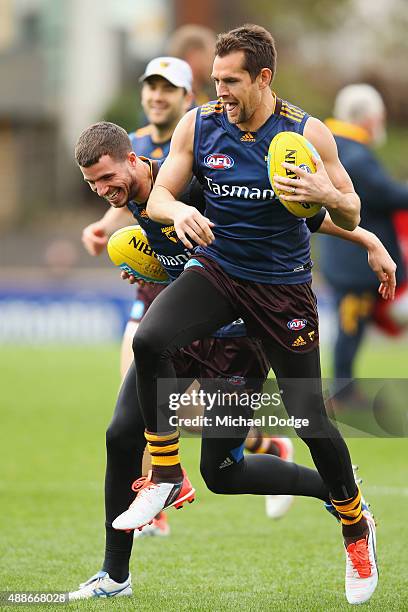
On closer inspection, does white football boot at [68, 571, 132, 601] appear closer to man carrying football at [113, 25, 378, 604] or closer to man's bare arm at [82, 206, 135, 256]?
man carrying football at [113, 25, 378, 604]

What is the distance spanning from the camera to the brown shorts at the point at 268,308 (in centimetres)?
515

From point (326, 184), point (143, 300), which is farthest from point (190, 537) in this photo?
point (326, 184)

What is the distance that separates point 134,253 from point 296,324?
3.15 ft

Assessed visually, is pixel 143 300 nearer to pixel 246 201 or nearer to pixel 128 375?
pixel 128 375

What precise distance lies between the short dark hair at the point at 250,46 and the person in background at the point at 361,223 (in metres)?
4.77

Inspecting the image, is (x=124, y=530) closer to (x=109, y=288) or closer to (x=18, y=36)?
(x=109, y=288)

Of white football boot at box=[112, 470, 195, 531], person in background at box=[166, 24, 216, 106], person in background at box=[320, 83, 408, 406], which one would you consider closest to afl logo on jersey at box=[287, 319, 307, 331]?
white football boot at box=[112, 470, 195, 531]

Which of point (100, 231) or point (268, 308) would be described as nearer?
point (268, 308)

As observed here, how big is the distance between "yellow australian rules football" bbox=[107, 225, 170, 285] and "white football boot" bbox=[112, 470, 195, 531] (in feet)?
3.53

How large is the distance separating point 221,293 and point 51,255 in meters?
22.0

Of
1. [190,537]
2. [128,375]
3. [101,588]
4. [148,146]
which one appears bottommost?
[190,537]

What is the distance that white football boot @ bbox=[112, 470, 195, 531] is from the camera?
5125 mm

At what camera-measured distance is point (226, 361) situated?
5633mm

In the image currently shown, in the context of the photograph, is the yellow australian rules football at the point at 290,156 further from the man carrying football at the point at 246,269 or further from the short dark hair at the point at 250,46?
the short dark hair at the point at 250,46
